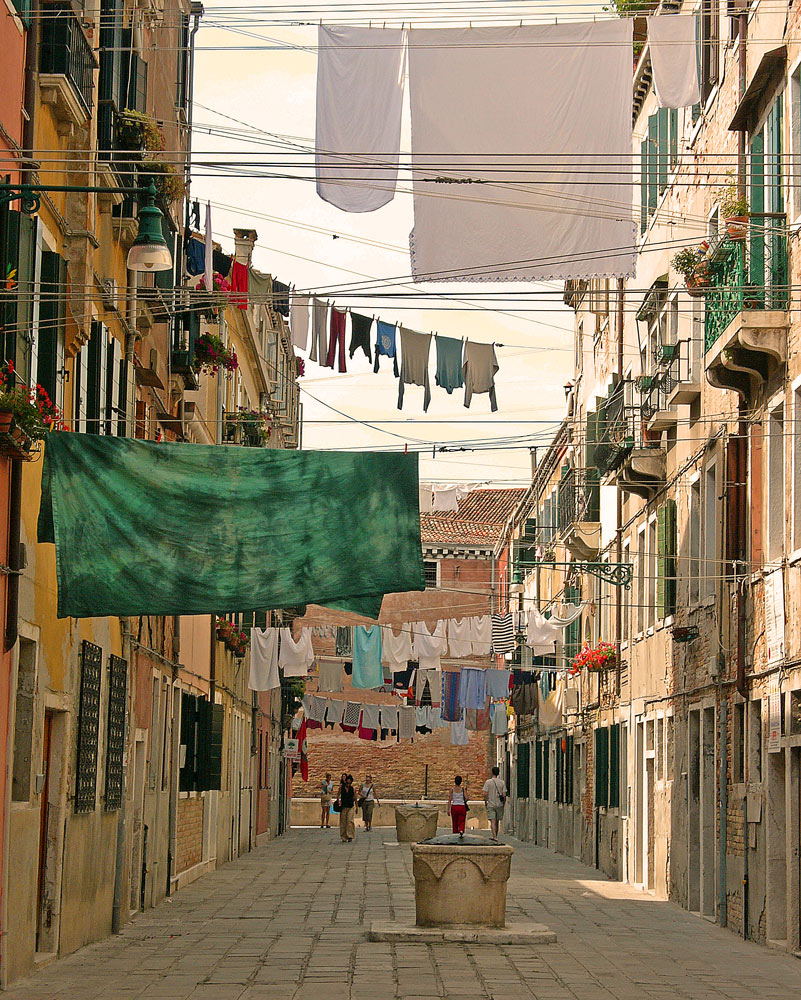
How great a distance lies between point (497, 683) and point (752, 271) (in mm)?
28932

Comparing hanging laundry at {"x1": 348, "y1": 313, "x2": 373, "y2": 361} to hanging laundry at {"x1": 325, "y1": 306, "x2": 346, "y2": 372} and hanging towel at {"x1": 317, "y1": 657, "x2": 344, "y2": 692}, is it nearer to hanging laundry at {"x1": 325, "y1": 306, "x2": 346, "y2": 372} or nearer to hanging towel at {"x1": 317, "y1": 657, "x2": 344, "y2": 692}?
hanging laundry at {"x1": 325, "y1": 306, "x2": 346, "y2": 372}

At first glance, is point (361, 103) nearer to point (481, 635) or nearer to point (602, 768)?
point (602, 768)

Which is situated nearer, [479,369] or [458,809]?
[479,369]

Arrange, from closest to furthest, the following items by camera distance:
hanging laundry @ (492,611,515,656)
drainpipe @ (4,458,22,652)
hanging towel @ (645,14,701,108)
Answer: drainpipe @ (4,458,22,652) → hanging towel @ (645,14,701,108) → hanging laundry @ (492,611,515,656)

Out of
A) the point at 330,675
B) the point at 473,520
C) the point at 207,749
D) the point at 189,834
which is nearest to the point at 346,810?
the point at 330,675

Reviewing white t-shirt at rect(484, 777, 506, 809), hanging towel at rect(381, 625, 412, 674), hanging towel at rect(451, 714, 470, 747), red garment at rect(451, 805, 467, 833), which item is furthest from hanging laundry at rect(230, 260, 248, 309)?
hanging towel at rect(451, 714, 470, 747)

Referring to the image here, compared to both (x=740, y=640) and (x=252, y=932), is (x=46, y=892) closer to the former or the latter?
(x=252, y=932)

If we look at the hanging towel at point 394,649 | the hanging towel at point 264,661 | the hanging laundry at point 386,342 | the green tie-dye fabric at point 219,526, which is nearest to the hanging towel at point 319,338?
the hanging laundry at point 386,342

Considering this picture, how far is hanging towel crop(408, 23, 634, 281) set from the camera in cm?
1521

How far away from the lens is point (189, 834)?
2608cm

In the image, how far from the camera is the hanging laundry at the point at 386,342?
20.8m

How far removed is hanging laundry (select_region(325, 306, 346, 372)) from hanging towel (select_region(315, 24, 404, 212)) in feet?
16.7

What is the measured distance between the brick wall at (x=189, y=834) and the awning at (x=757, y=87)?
1286 centimetres

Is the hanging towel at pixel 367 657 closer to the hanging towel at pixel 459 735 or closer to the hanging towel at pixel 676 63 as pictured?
the hanging towel at pixel 459 735
